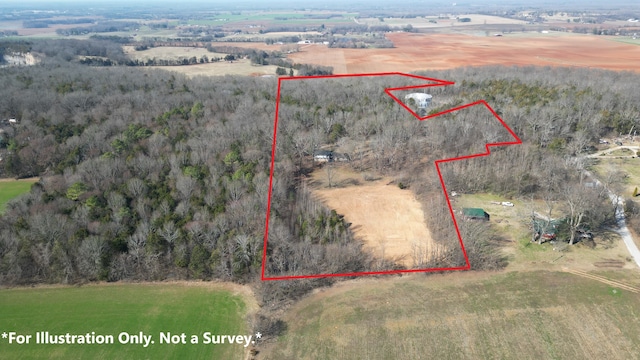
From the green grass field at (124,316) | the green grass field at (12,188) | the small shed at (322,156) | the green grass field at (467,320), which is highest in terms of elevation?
the small shed at (322,156)

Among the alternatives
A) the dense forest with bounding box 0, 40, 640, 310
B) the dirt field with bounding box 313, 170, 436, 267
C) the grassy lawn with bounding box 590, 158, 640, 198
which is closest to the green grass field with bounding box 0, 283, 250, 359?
the dense forest with bounding box 0, 40, 640, 310

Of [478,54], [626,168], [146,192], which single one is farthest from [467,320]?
[478,54]

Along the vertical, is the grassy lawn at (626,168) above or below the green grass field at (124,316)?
above

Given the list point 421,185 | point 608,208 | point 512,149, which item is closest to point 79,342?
point 421,185

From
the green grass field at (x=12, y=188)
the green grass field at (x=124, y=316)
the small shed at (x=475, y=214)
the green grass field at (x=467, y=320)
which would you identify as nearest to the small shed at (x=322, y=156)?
the small shed at (x=475, y=214)

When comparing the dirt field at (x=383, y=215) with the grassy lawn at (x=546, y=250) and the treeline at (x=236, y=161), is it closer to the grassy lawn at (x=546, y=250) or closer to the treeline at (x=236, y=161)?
the treeline at (x=236, y=161)

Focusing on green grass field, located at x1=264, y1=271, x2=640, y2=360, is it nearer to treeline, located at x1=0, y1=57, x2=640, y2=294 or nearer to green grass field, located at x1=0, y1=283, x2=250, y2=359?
treeline, located at x1=0, y1=57, x2=640, y2=294

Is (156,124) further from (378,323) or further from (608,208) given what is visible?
(608,208)
